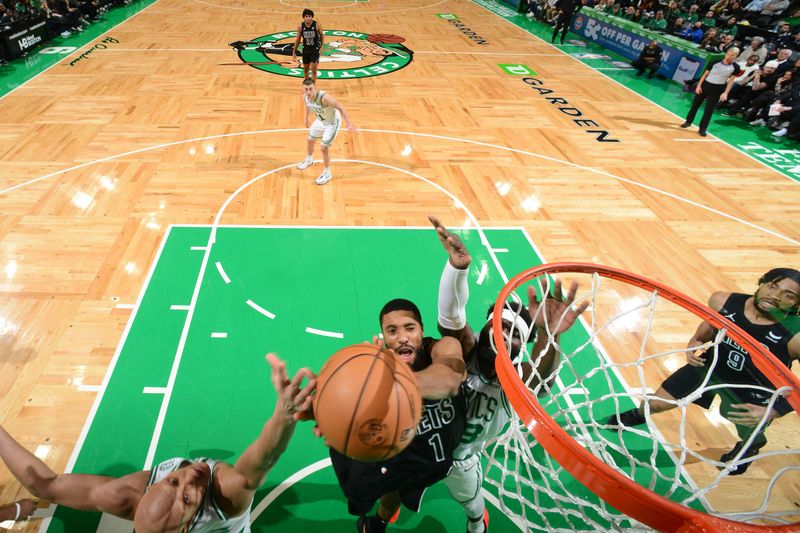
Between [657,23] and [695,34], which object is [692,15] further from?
[695,34]

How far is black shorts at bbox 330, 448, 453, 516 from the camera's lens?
226cm

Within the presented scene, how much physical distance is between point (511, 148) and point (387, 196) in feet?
9.41

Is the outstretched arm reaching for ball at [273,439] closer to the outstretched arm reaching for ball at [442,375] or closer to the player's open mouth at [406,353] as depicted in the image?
the outstretched arm reaching for ball at [442,375]

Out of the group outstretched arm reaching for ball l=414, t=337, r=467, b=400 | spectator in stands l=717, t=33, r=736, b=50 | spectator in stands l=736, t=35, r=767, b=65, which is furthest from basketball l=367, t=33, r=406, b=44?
outstretched arm reaching for ball l=414, t=337, r=467, b=400

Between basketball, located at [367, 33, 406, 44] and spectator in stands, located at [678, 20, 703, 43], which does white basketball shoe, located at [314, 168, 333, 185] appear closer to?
basketball, located at [367, 33, 406, 44]

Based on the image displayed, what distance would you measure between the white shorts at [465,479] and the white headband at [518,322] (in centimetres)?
73

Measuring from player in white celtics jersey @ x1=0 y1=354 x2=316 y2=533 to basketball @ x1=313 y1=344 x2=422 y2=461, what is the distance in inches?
3.7

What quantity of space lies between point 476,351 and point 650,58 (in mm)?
12867

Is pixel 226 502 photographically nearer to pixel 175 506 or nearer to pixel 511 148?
pixel 175 506

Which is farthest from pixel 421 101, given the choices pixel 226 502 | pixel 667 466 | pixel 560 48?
pixel 226 502

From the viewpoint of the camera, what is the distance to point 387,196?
260 inches

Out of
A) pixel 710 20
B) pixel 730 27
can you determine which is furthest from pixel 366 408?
Answer: pixel 710 20

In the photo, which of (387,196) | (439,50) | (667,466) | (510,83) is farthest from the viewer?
(439,50)

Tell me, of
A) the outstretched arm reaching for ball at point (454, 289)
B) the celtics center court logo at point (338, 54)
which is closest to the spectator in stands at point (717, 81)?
the celtics center court logo at point (338, 54)
